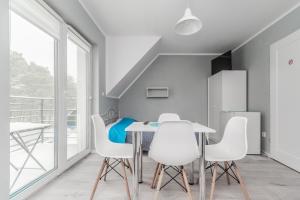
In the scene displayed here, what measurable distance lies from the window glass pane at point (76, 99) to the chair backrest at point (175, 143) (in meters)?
1.93

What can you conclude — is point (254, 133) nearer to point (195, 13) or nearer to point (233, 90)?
point (233, 90)

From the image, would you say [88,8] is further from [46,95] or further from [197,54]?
[197,54]

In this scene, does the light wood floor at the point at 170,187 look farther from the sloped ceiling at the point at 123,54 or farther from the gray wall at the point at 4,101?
the sloped ceiling at the point at 123,54

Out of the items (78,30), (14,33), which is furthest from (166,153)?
(78,30)

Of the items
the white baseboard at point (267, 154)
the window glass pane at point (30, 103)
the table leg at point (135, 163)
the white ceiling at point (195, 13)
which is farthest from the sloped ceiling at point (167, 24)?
the white baseboard at point (267, 154)

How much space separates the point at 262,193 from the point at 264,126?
1.99 meters

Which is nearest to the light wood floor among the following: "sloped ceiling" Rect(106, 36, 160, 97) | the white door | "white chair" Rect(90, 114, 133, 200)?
"white chair" Rect(90, 114, 133, 200)

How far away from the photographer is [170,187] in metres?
2.24

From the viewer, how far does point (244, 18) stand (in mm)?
3318

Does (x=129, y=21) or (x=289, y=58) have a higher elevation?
(x=129, y=21)

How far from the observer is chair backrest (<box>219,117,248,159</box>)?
6.38 ft

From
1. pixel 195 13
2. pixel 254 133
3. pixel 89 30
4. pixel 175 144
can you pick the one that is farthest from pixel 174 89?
pixel 175 144

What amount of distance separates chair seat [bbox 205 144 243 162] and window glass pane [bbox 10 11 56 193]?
194 centimetres

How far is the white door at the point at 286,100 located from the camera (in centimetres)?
291
